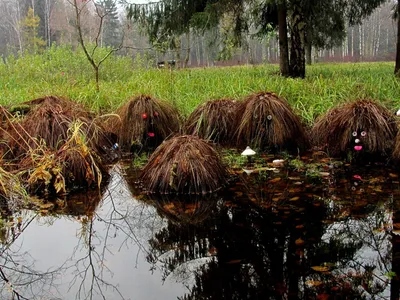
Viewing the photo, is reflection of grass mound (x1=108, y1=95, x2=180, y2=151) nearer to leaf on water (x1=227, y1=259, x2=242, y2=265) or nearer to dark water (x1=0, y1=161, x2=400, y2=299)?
dark water (x1=0, y1=161, x2=400, y2=299)

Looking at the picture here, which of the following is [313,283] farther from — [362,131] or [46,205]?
[362,131]

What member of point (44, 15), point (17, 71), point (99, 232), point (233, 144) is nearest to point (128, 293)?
point (99, 232)

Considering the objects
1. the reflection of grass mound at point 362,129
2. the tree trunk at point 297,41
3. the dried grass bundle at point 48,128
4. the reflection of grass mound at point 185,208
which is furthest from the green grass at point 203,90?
the reflection of grass mound at point 185,208

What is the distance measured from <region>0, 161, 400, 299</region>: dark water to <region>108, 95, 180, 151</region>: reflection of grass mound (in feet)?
4.95

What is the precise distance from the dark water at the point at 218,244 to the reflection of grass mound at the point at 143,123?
1510mm

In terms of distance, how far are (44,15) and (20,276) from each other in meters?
34.7

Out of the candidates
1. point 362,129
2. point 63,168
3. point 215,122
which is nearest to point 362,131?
point 362,129

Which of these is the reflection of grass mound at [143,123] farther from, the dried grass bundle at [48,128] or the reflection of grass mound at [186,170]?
the reflection of grass mound at [186,170]

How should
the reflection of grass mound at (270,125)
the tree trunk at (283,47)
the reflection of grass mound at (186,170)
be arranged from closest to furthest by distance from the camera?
the reflection of grass mound at (186,170)
the reflection of grass mound at (270,125)
the tree trunk at (283,47)

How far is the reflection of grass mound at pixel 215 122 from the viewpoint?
5.12 m

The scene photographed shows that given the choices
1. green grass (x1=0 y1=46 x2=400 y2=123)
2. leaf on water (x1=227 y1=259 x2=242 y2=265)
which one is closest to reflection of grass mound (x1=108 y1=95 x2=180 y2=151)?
green grass (x1=0 y1=46 x2=400 y2=123)

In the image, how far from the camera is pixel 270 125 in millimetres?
4809

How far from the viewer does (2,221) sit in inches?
120

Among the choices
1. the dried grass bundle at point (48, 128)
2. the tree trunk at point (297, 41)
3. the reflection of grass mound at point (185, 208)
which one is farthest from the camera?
the tree trunk at point (297, 41)
